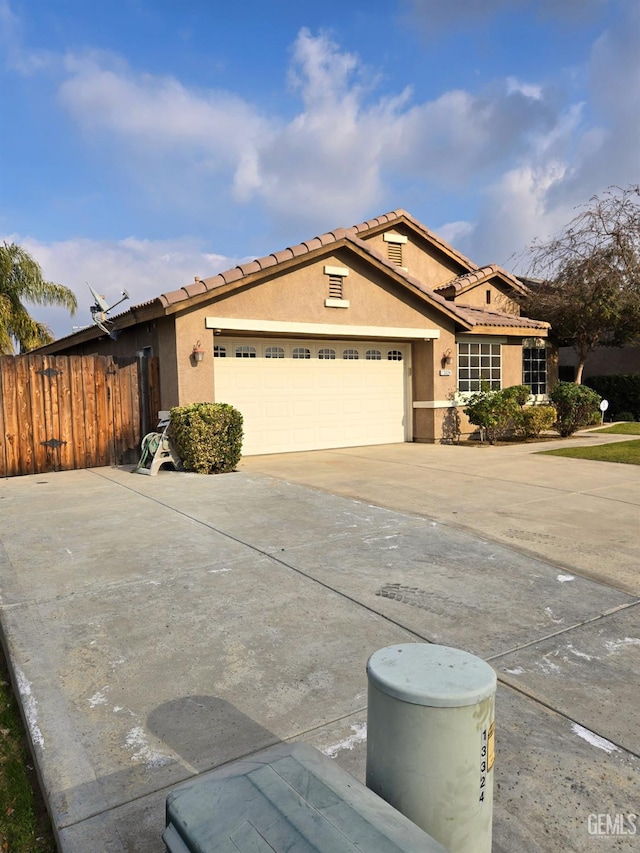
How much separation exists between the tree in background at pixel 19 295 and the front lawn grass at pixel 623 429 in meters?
19.5

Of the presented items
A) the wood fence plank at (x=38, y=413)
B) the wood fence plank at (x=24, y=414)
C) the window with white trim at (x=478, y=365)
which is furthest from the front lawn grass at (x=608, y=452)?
the wood fence plank at (x=24, y=414)

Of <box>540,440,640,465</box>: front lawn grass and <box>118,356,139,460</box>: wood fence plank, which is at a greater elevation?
<box>118,356,139,460</box>: wood fence plank

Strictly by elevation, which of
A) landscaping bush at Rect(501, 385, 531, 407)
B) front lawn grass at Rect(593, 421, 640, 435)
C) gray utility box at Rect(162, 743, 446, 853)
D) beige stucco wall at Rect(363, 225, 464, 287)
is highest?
beige stucco wall at Rect(363, 225, 464, 287)

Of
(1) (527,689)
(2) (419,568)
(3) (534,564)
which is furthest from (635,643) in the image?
(2) (419,568)

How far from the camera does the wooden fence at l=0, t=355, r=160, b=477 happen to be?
1052cm

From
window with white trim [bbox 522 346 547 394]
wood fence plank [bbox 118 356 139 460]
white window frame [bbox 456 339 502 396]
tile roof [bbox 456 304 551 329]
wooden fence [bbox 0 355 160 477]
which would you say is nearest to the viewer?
wooden fence [bbox 0 355 160 477]

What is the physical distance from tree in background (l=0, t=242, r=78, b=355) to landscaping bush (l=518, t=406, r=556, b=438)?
56.1 feet

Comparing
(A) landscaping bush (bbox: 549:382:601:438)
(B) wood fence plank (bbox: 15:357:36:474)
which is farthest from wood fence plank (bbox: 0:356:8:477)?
(A) landscaping bush (bbox: 549:382:601:438)

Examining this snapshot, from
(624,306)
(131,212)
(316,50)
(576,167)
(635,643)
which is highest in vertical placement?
(576,167)

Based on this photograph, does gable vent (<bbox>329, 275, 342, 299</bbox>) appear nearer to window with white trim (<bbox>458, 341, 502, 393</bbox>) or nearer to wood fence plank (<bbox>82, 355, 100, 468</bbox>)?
window with white trim (<bbox>458, 341, 502, 393</bbox>)

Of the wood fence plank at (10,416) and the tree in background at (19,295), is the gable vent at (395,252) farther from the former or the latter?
the tree in background at (19,295)

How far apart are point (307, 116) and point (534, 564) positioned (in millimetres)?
13081

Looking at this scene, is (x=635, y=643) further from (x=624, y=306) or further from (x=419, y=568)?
(x=624, y=306)

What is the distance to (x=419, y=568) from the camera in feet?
16.4
